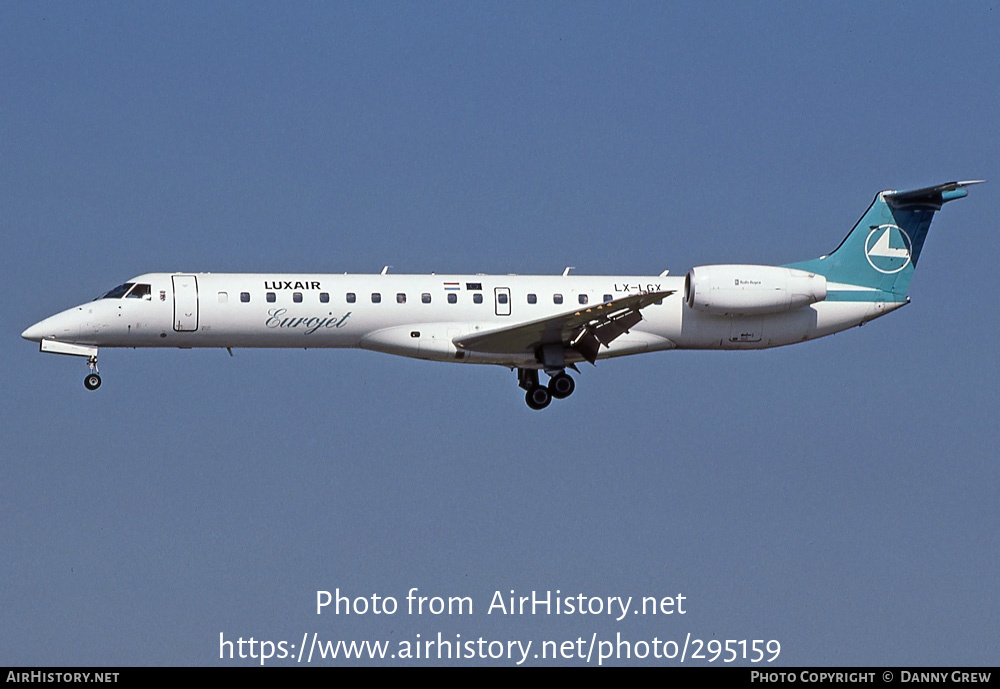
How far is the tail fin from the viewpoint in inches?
1492

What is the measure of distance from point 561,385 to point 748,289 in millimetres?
4601

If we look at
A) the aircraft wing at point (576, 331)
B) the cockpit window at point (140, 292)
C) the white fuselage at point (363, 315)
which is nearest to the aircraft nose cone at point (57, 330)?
the white fuselage at point (363, 315)

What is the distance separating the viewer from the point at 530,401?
36406mm

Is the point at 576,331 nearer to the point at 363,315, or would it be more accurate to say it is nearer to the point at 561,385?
the point at 561,385

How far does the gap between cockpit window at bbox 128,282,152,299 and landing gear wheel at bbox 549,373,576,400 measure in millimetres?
8890

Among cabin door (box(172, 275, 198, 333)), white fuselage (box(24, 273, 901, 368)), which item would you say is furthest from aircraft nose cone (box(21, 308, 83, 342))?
cabin door (box(172, 275, 198, 333))

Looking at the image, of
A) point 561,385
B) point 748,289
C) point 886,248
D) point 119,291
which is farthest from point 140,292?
point 886,248

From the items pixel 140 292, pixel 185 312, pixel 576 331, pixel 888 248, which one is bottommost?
pixel 576 331

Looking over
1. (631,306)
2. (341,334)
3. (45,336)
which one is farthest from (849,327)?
(45,336)

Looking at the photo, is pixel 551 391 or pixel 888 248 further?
pixel 888 248

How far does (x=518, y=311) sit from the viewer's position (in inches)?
1416

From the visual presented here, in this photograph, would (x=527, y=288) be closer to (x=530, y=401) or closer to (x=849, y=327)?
(x=530, y=401)

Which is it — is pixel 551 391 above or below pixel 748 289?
below

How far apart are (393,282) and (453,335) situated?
1757 mm
